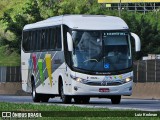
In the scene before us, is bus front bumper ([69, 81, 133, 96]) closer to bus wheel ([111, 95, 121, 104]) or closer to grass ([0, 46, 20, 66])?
bus wheel ([111, 95, 121, 104])

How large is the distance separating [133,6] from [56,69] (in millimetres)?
102437

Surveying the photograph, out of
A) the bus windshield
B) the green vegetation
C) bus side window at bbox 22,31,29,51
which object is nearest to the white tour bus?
the bus windshield

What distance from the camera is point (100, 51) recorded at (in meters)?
36.0

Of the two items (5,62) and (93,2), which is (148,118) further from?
(93,2)

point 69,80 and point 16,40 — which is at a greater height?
point 69,80

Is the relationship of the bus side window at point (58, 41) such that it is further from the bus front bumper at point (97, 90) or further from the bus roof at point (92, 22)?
the bus front bumper at point (97, 90)

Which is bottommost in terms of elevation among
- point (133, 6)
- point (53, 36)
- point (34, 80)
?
point (133, 6)

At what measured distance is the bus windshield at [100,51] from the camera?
36000 millimetres

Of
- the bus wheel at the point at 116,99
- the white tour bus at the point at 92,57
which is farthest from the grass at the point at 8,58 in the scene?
the white tour bus at the point at 92,57

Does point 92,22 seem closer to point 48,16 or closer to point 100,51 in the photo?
point 100,51

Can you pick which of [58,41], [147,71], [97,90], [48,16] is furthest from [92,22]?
[48,16]

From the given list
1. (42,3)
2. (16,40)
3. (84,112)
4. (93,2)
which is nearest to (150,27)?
(16,40)

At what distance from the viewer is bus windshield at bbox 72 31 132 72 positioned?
118 feet

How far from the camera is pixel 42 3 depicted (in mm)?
103875
